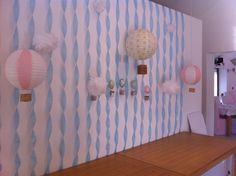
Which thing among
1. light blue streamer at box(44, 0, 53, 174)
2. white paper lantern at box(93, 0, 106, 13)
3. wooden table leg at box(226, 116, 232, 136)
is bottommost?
wooden table leg at box(226, 116, 232, 136)

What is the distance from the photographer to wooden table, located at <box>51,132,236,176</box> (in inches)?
69.7

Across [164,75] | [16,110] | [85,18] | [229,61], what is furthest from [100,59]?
[229,61]

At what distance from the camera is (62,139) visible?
5.90 ft

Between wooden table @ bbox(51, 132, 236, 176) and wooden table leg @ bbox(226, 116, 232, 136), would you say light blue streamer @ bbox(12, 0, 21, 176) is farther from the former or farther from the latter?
wooden table leg @ bbox(226, 116, 232, 136)

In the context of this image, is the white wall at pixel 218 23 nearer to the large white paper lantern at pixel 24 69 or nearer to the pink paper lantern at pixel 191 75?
the pink paper lantern at pixel 191 75

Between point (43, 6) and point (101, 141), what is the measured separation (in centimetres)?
112

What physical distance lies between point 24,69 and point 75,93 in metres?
0.59

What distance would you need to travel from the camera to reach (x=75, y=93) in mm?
1862

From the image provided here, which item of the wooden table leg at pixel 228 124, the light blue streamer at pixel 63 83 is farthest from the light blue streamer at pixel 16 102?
the wooden table leg at pixel 228 124

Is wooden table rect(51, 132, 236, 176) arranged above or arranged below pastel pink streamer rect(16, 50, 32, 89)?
below

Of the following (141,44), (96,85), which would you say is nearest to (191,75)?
(141,44)

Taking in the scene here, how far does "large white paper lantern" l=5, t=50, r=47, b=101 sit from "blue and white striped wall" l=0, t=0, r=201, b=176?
182 mm

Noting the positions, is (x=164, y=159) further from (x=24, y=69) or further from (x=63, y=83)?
(x=24, y=69)

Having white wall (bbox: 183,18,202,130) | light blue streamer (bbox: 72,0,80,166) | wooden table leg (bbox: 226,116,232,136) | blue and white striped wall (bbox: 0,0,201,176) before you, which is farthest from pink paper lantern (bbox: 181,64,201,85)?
wooden table leg (bbox: 226,116,232,136)
